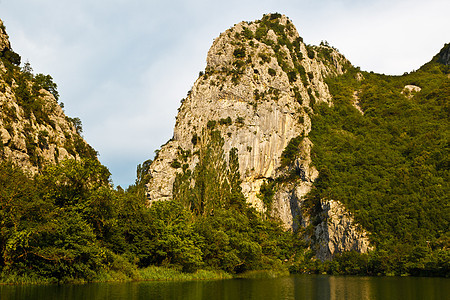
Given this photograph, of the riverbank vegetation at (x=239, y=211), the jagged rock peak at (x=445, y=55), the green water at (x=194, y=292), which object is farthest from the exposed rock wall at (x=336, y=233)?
the jagged rock peak at (x=445, y=55)

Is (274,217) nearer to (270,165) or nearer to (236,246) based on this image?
(270,165)

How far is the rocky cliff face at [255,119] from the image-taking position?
113 m

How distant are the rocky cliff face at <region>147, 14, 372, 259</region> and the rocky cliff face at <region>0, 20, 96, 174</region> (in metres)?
36.1

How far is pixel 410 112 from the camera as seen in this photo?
420 ft

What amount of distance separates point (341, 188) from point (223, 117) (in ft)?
146

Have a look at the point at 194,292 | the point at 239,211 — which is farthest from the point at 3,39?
the point at 194,292

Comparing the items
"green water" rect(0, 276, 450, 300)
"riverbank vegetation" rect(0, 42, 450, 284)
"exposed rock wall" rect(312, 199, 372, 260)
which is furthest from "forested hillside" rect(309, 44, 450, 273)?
"green water" rect(0, 276, 450, 300)

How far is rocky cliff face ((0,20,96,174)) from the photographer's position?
57925 mm

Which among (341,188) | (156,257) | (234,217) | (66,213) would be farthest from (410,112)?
(66,213)

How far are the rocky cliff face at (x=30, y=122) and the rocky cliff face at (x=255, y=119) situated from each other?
36.1 m

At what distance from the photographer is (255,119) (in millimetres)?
123125

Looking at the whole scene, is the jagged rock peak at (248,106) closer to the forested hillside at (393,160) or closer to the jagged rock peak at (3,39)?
the forested hillside at (393,160)

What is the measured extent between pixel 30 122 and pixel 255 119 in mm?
72184

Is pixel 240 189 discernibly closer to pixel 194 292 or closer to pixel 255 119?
pixel 255 119
